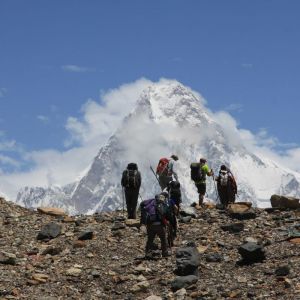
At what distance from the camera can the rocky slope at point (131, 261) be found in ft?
56.9

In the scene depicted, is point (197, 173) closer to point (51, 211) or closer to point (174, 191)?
point (174, 191)

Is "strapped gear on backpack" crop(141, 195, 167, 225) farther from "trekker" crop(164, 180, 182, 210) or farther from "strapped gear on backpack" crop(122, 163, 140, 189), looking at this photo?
"strapped gear on backpack" crop(122, 163, 140, 189)

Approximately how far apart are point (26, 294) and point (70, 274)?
196 cm

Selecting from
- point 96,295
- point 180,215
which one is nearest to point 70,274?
point 96,295

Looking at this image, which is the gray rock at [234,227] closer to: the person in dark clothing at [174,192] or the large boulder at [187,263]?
the person in dark clothing at [174,192]

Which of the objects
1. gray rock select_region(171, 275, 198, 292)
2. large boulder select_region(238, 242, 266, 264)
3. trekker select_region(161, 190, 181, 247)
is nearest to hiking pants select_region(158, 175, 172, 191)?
trekker select_region(161, 190, 181, 247)

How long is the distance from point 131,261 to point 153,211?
1.77 m

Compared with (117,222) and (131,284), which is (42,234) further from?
(131,284)

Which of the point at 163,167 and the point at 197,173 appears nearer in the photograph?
the point at 163,167

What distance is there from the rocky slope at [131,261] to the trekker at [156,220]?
52 cm

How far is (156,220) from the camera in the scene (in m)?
20.8

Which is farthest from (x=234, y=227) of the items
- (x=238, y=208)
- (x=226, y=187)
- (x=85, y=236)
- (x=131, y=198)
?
(x=226, y=187)

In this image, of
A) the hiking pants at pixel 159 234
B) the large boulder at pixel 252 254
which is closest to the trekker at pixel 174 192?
the hiking pants at pixel 159 234

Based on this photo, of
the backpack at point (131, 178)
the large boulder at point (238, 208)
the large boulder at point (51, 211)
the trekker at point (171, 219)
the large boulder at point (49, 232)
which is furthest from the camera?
the large boulder at point (51, 211)
